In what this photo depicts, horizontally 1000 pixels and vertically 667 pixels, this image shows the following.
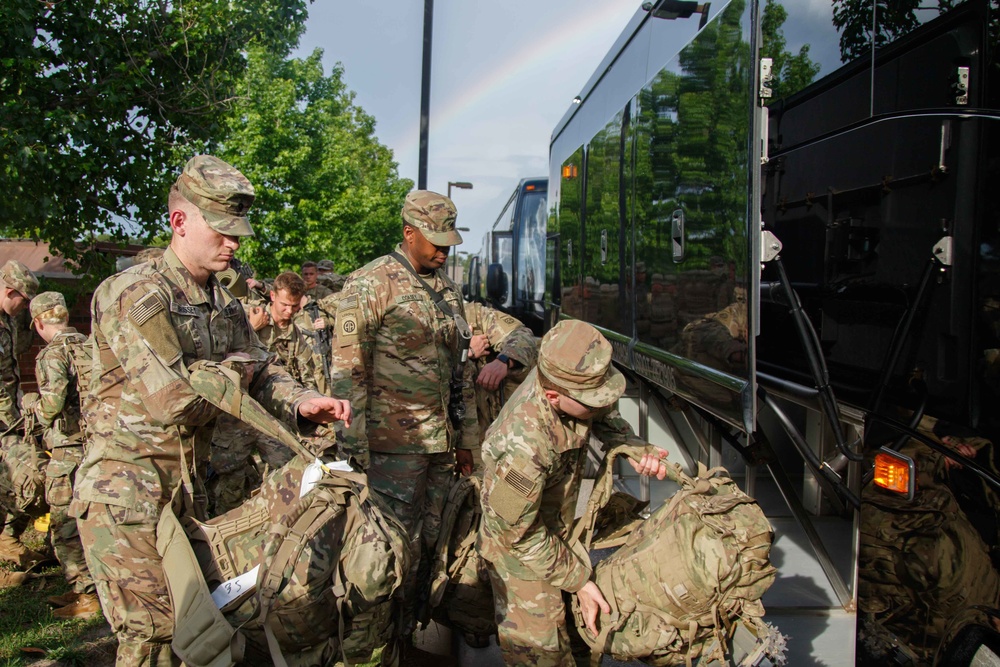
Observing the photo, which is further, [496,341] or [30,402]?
[30,402]

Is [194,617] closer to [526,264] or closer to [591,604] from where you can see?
[591,604]

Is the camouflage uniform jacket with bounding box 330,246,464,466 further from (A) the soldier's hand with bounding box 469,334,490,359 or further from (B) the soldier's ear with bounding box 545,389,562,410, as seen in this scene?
(B) the soldier's ear with bounding box 545,389,562,410

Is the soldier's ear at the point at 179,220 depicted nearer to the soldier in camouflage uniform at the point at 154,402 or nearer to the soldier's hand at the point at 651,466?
the soldier in camouflage uniform at the point at 154,402

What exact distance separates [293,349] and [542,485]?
17.7 feet

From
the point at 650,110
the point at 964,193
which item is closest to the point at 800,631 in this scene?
the point at 964,193

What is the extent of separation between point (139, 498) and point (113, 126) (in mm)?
5852

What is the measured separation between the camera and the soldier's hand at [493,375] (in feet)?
14.2

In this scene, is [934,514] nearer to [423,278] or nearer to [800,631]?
[800,631]

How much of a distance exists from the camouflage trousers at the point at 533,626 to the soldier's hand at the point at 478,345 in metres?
1.66

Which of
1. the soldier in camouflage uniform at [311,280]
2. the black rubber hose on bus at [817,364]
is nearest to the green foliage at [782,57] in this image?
the black rubber hose on bus at [817,364]

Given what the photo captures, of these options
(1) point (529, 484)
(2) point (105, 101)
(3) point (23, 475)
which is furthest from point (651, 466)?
(2) point (105, 101)

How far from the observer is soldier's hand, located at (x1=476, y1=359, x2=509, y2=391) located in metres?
4.32

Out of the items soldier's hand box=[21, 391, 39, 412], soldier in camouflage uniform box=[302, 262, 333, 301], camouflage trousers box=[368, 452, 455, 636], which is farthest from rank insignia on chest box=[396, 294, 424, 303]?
soldier in camouflage uniform box=[302, 262, 333, 301]

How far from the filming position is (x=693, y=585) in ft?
10.0
